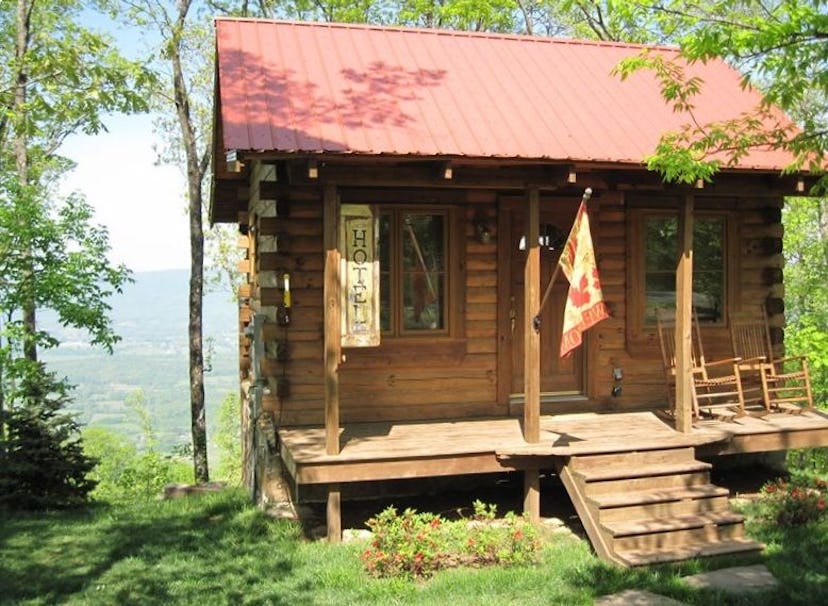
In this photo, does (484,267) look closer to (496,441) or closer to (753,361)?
(496,441)

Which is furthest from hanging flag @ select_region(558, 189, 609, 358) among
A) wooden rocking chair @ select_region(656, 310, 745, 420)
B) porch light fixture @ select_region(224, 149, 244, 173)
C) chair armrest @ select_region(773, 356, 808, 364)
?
chair armrest @ select_region(773, 356, 808, 364)

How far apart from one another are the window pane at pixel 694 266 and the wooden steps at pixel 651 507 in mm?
2535

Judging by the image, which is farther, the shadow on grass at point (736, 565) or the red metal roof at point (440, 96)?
the red metal roof at point (440, 96)

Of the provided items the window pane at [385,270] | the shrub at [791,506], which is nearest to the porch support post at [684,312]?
the shrub at [791,506]

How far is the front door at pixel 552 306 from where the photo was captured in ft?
31.5

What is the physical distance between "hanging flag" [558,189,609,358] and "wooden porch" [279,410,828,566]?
1.19m

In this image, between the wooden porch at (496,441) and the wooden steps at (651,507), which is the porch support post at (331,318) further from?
the wooden steps at (651,507)

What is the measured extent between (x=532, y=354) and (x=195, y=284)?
11945 millimetres

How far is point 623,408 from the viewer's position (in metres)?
9.88

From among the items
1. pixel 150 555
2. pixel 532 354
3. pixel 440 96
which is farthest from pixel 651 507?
pixel 440 96

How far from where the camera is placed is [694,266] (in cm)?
1026

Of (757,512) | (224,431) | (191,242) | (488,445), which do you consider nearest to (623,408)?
(757,512)

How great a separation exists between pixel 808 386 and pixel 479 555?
5000 millimetres

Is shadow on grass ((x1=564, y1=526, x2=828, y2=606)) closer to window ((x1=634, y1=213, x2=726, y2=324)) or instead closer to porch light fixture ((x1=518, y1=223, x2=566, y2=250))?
window ((x1=634, y1=213, x2=726, y2=324))
